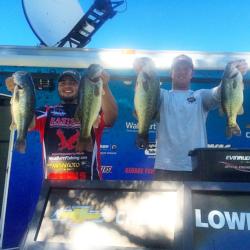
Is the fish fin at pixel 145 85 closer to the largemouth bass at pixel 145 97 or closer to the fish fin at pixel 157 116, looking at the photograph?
the largemouth bass at pixel 145 97

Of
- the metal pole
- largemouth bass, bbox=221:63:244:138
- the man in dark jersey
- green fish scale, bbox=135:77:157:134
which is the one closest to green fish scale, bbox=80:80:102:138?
green fish scale, bbox=135:77:157:134

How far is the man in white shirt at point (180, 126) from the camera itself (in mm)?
3715

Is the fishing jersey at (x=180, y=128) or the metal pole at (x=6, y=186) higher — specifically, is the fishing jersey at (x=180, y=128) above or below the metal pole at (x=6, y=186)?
above

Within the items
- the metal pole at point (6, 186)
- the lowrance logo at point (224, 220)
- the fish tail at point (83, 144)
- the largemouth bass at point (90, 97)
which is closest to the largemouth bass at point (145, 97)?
the largemouth bass at point (90, 97)

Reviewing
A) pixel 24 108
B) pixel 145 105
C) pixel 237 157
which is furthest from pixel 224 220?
pixel 24 108

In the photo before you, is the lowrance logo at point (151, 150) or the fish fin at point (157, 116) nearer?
the fish fin at point (157, 116)

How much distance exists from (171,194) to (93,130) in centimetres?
175

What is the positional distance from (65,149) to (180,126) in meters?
1.11

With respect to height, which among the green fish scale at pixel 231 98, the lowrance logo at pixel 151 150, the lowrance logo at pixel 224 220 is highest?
the green fish scale at pixel 231 98

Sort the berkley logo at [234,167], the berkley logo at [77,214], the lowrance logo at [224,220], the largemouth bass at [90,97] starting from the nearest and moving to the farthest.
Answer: the lowrance logo at [224,220] → the berkley logo at [77,214] → the berkley logo at [234,167] → the largemouth bass at [90,97]

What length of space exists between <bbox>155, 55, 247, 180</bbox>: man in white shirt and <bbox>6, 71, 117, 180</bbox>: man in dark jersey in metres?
0.51

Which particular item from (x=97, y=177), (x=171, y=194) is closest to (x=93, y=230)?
(x=171, y=194)

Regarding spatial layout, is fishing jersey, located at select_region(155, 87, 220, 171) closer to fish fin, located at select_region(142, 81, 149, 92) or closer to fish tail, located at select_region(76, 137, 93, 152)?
fish fin, located at select_region(142, 81, 149, 92)

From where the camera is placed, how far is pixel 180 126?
12.3ft
